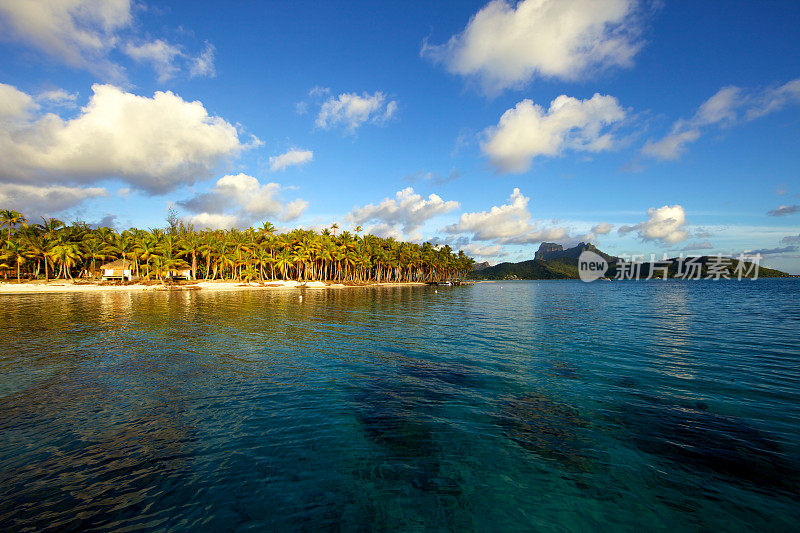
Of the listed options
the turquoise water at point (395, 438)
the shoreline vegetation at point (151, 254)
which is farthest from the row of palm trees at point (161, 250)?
the turquoise water at point (395, 438)

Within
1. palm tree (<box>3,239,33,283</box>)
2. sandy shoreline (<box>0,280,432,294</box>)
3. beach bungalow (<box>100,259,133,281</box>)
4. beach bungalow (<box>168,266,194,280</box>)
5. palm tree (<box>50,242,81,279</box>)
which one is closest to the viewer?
sandy shoreline (<box>0,280,432,294</box>)

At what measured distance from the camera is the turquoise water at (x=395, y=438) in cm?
A: 692

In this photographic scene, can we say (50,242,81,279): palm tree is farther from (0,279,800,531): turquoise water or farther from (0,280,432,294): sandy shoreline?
(0,279,800,531): turquoise water

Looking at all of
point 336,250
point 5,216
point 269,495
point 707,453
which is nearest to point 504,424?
point 707,453

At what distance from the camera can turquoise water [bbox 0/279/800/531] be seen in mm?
6918

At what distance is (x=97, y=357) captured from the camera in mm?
18328

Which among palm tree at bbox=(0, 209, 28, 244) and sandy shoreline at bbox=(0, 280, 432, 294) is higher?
palm tree at bbox=(0, 209, 28, 244)

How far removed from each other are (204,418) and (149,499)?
4.07 meters

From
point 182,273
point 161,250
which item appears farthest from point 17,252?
point 182,273

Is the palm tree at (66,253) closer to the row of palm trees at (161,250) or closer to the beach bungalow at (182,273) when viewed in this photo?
the row of palm trees at (161,250)

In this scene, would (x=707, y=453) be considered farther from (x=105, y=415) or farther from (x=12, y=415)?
(x=12, y=415)

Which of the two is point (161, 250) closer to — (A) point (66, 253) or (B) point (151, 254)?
(B) point (151, 254)

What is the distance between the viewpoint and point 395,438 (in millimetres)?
9992

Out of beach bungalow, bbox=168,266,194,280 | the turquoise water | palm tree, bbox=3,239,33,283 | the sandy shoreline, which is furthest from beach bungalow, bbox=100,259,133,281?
the turquoise water
